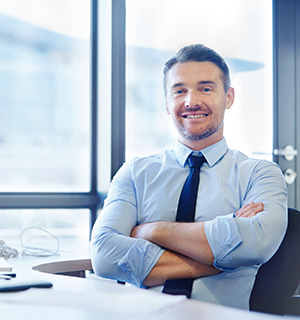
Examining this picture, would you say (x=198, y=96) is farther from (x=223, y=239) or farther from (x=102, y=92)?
(x=102, y=92)

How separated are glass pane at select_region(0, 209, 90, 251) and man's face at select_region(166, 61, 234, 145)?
3.69ft

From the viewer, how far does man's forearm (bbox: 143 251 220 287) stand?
1.64 m

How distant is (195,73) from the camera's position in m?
2.01

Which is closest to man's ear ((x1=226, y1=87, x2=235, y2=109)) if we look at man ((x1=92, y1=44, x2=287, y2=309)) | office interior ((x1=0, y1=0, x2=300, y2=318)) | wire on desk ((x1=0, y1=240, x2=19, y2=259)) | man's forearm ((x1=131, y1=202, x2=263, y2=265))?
man ((x1=92, y1=44, x2=287, y2=309))

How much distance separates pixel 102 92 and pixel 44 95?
371 mm

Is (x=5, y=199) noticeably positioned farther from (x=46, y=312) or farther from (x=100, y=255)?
(x=46, y=312)

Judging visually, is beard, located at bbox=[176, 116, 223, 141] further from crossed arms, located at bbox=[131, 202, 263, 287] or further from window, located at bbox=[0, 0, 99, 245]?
window, located at bbox=[0, 0, 99, 245]

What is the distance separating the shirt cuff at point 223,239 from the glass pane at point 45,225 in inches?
50.3

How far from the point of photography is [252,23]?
3.28m

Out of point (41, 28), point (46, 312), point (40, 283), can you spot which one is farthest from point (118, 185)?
point (41, 28)

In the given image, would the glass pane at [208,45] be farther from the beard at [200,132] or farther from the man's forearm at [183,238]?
the man's forearm at [183,238]

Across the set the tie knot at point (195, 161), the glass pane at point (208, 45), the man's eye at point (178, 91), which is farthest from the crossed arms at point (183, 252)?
the glass pane at point (208, 45)

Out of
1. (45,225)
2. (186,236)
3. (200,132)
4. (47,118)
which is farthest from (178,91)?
(45,225)

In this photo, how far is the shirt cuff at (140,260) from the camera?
1.64 meters
